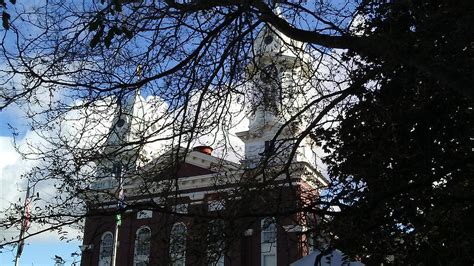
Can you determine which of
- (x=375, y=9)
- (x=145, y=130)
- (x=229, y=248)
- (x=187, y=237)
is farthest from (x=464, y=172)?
(x=145, y=130)

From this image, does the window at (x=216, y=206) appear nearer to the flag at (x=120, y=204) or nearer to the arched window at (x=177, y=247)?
the arched window at (x=177, y=247)

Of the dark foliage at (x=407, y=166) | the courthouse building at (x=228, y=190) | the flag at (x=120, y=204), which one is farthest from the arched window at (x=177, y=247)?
the dark foliage at (x=407, y=166)

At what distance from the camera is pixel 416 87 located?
9258 millimetres

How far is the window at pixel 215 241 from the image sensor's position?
28.5 ft

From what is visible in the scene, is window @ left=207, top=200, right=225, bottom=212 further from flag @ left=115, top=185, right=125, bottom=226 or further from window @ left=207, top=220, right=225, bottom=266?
flag @ left=115, top=185, right=125, bottom=226

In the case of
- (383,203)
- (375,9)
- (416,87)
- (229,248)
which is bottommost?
(229,248)

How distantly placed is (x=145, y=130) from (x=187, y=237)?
70.5 inches

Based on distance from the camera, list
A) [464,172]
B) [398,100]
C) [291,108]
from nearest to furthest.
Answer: [464,172] → [398,100] → [291,108]

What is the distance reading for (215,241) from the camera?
8711mm

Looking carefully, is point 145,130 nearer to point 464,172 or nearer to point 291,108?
point 291,108

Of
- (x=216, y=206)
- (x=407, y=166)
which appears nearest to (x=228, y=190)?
(x=216, y=206)

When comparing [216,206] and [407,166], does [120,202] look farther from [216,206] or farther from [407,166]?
[407,166]

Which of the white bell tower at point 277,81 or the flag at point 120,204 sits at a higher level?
the white bell tower at point 277,81

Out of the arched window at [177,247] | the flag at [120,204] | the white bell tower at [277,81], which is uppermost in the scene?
the white bell tower at [277,81]
